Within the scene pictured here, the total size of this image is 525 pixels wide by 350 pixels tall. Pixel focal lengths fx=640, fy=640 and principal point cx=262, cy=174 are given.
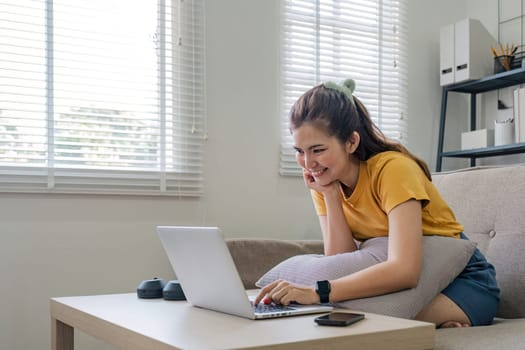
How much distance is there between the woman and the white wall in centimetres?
107

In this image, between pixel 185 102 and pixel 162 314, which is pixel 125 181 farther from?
pixel 162 314

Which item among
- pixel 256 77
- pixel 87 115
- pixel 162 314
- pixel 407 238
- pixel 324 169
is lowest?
pixel 162 314

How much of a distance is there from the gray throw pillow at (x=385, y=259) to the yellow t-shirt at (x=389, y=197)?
79mm

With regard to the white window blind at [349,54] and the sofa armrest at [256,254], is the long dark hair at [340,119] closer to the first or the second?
the sofa armrest at [256,254]

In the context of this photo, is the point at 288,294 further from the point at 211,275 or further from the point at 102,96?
the point at 102,96

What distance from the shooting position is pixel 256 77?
3.06 meters

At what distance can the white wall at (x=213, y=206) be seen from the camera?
8.09 feet

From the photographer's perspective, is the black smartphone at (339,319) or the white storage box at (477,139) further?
the white storage box at (477,139)

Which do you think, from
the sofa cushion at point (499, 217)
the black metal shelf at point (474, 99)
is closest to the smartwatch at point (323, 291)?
the sofa cushion at point (499, 217)

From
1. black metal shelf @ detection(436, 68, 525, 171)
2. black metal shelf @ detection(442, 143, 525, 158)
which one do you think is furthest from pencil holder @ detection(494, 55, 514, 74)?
black metal shelf @ detection(442, 143, 525, 158)

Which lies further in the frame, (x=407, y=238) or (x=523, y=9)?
(x=523, y=9)

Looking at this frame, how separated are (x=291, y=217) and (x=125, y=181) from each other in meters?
0.86

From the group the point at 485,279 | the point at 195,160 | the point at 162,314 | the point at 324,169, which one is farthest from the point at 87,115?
the point at 485,279

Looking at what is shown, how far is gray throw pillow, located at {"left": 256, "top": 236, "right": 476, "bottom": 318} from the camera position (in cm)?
144
